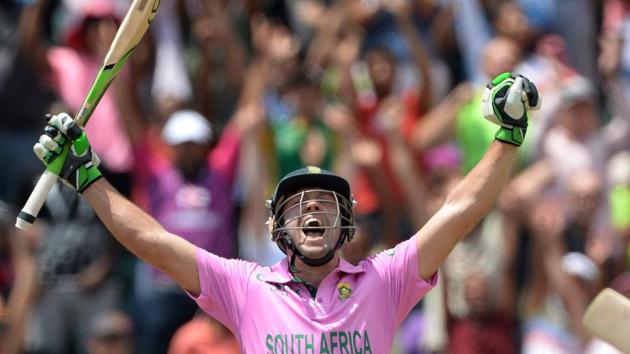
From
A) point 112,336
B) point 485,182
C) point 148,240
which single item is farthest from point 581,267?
point 148,240

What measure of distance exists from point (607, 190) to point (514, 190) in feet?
2.09

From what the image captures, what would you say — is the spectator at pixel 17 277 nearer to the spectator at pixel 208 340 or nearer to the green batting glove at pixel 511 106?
the spectator at pixel 208 340

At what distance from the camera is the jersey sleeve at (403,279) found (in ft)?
22.3

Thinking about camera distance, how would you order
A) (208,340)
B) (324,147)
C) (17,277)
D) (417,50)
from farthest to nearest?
(417,50) < (324,147) < (17,277) < (208,340)

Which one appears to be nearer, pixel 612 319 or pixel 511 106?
pixel 511 106

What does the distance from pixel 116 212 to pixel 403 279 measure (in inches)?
50.2

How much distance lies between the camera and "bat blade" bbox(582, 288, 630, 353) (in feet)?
25.0

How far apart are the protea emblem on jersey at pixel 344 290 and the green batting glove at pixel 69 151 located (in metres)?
1.16

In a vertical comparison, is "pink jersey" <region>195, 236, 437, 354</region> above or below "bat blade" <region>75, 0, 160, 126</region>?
below

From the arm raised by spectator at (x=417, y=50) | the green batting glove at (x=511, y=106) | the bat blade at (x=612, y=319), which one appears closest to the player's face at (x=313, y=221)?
the green batting glove at (x=511, y=106)

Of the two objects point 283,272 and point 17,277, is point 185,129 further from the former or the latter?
point 283,272

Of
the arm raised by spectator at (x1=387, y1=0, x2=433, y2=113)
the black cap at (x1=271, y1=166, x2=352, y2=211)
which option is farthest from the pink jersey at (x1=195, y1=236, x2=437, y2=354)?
the arm raised by spectator at (x1=387, y1=0, x2=433, y2=113)

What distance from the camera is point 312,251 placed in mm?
6676

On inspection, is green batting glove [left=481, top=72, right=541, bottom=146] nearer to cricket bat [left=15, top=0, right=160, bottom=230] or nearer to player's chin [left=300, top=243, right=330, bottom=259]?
player's chin [left=300, top=243, right=330, bottom=259]
